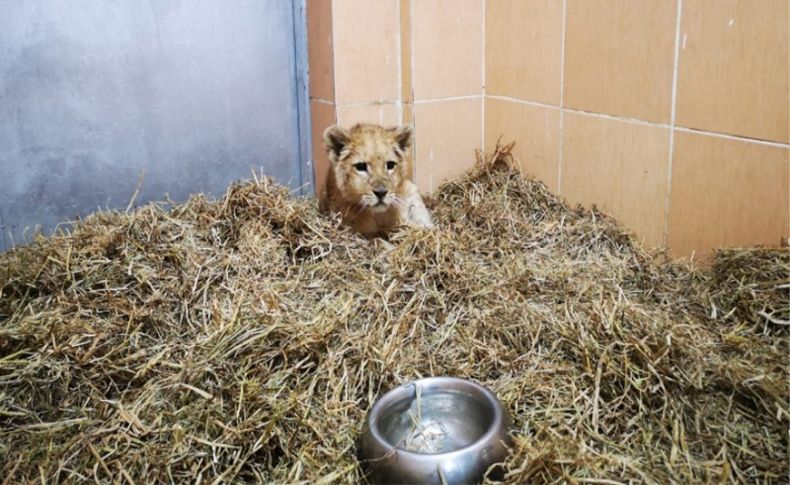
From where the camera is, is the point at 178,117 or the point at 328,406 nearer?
the point at 328,406

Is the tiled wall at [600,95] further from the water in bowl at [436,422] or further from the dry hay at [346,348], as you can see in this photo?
the water in bowl at [436,422]

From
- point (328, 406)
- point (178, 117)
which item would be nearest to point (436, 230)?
point (328, 406)

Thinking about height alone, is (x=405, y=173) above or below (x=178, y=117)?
below

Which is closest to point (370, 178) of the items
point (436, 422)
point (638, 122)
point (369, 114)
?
point (369, 114)

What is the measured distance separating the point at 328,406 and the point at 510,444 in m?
0.71

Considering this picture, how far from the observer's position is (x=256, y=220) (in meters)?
4.29

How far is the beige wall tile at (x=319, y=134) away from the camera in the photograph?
5.29 metres

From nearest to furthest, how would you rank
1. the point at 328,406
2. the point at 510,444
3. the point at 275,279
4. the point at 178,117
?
the point at 510,444 < the point at 328,406 < the point at 275,279 < the point at 178,117

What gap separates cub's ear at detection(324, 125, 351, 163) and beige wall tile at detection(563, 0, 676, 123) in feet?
4.64

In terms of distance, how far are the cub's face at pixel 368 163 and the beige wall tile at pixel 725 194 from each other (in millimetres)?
1614

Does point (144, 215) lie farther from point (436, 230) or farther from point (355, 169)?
point (436, 230)

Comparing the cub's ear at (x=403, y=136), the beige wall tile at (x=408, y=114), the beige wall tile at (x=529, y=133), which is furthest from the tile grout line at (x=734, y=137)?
the beige wall tile at (x=408, y=114)

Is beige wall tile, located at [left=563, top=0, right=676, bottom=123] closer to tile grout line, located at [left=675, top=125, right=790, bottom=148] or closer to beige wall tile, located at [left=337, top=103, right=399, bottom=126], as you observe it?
tile grout line, located at [left=675, top=125, right=790, bottom=148]

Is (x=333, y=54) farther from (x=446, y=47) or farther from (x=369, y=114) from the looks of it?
(x=446, y=47)
